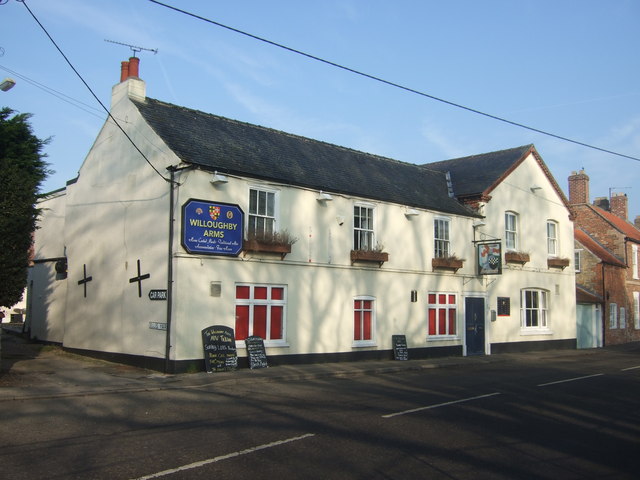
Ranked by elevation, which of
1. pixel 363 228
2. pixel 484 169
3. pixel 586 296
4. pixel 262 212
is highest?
pixel 484 169

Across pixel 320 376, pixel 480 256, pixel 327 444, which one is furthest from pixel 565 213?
pixel 327 444

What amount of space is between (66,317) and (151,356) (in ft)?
20.4

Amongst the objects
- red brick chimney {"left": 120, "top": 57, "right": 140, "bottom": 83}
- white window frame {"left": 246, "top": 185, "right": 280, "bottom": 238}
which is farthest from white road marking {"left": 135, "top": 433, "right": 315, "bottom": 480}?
red brick chimney {"left": 120, "top": 57, "right": 140, "bottom": 83}

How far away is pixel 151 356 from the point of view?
1670 centimetres

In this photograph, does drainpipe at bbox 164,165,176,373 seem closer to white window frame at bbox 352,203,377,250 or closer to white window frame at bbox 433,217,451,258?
white window frame at bbox 352,203,377,250

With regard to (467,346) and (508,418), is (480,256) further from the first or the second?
(508,418)

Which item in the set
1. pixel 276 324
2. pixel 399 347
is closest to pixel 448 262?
pixel 399 347

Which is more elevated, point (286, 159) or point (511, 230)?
point (286, 159)

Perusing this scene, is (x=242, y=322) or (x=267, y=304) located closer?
(x=242, y=322)

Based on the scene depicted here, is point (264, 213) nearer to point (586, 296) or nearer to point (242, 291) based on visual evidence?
point (242, 291)

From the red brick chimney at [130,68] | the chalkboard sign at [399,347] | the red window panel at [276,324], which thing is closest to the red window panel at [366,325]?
the chalkboard sign at [399,347]

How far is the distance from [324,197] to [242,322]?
16.4 ft

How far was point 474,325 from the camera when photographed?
993 inches

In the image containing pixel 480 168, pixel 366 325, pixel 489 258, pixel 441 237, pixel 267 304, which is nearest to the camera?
pixel 267 304
